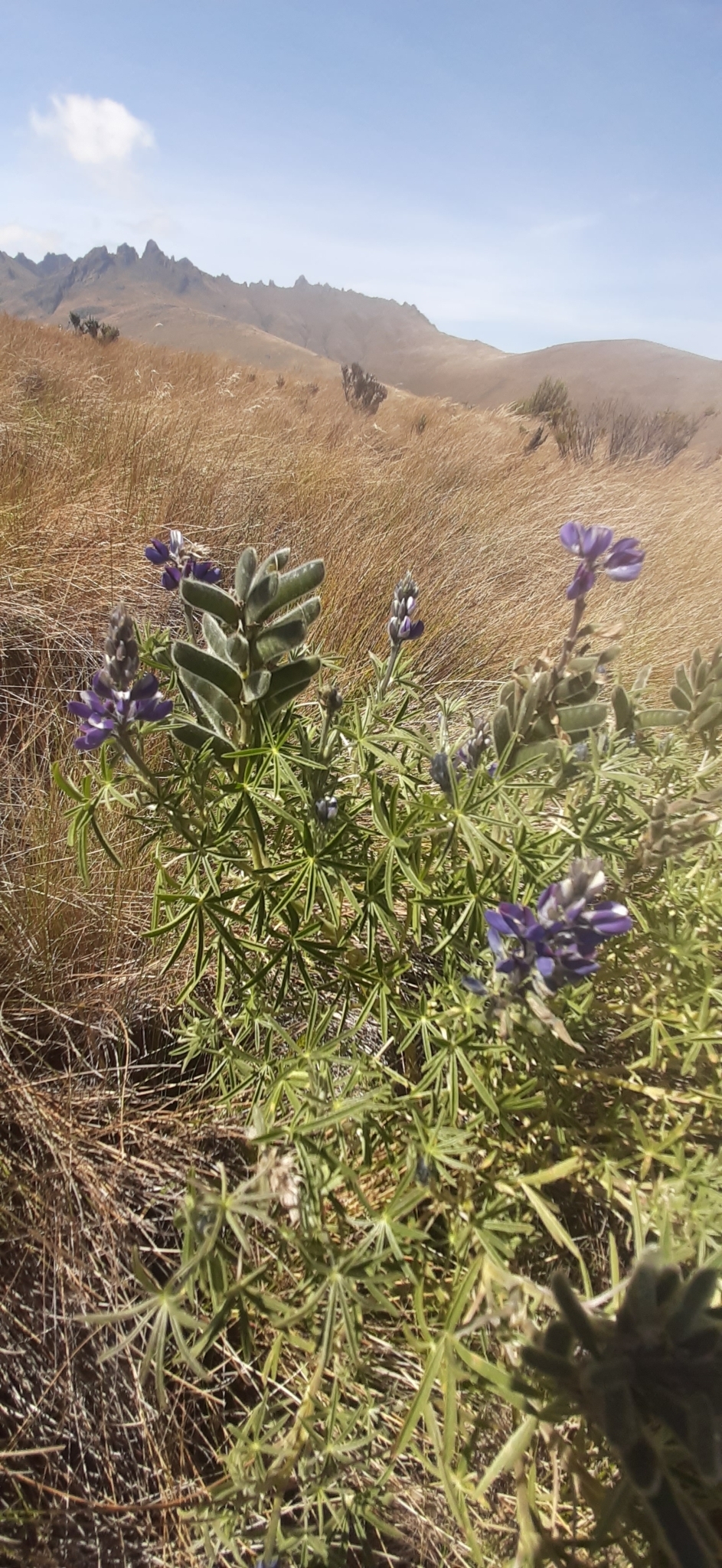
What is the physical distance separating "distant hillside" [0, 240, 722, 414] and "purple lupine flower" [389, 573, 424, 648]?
13.7 m

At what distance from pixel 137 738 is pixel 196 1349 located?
71 centimetres

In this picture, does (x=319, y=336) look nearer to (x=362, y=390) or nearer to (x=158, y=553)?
(x=362, y=390)

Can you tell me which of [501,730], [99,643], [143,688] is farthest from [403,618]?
[99,643]

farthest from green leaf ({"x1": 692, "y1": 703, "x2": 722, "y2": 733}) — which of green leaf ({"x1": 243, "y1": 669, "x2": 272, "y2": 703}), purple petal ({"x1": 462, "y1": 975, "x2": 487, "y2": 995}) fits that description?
green leaf ({"x1": 243, "y1": 669, "x2": 272, "y2": 703})

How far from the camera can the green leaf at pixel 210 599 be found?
0.88 m

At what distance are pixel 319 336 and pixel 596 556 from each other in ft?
331

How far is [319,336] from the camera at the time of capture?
284 ft

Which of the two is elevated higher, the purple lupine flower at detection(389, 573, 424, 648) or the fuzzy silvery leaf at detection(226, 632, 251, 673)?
the purple lupine flower at detection(389, 573, 424, 648)

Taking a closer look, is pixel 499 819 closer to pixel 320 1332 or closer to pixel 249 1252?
pixel 320 1332

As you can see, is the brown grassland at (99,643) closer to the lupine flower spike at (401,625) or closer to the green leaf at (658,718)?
the lupine flower spike at (401,625)

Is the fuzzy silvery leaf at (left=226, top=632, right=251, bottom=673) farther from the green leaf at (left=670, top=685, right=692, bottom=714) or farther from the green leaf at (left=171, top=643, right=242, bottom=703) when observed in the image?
the green leaf at (left=670, top=685, right=692, bottom=714)

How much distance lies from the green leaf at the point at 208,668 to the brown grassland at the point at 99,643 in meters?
0.82

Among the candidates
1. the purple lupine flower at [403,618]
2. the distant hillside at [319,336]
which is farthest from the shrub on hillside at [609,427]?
the purple lupine flower at [403,618]

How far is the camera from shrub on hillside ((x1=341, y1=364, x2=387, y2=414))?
9312 mm
